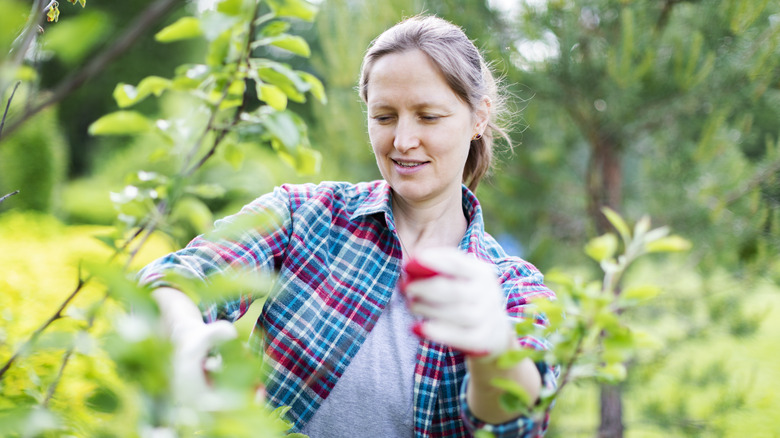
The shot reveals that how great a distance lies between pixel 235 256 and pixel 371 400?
399mm

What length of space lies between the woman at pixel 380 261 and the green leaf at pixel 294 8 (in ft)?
1.57

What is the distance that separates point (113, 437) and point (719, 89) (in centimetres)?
299

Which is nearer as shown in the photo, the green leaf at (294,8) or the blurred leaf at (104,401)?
the blurred leaf at (104,401)

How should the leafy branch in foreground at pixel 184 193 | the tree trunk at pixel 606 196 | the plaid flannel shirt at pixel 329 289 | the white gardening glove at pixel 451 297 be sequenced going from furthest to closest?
the tree trunk at pixel 606 196 < the plaid flannel shirt at pixel 329 289 < the white gardening glove at pixel 451 297 < the leafy branch in foreground at pixel 184 193

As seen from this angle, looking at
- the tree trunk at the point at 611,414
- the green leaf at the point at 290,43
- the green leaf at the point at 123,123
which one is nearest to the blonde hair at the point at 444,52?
the green leaf at the point at 290,43

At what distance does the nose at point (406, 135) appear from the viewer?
4.08 feet

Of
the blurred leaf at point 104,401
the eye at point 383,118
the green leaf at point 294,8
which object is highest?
the eye at point 383,118

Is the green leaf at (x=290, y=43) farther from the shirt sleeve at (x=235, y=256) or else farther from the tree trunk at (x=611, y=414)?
the tree trunk at (x=611, y=414)

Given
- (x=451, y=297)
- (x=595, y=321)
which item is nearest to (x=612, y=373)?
(x=595, y=321)

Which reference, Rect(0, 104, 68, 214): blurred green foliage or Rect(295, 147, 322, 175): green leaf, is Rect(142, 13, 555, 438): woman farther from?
Rect(0, 104, 68, 214): blurred green foliage

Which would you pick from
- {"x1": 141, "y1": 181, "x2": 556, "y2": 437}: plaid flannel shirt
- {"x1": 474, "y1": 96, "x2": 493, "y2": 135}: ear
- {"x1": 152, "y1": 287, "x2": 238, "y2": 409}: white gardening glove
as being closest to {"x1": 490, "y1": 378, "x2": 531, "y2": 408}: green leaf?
{"x1": 152, "y1": 287, "x2": 238, "y2": 409}: white gardening glove

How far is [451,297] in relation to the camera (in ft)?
1.93

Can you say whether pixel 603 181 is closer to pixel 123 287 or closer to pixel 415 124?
pixel 415 124

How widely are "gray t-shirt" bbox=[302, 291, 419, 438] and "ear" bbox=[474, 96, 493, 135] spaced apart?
0.57 metres
